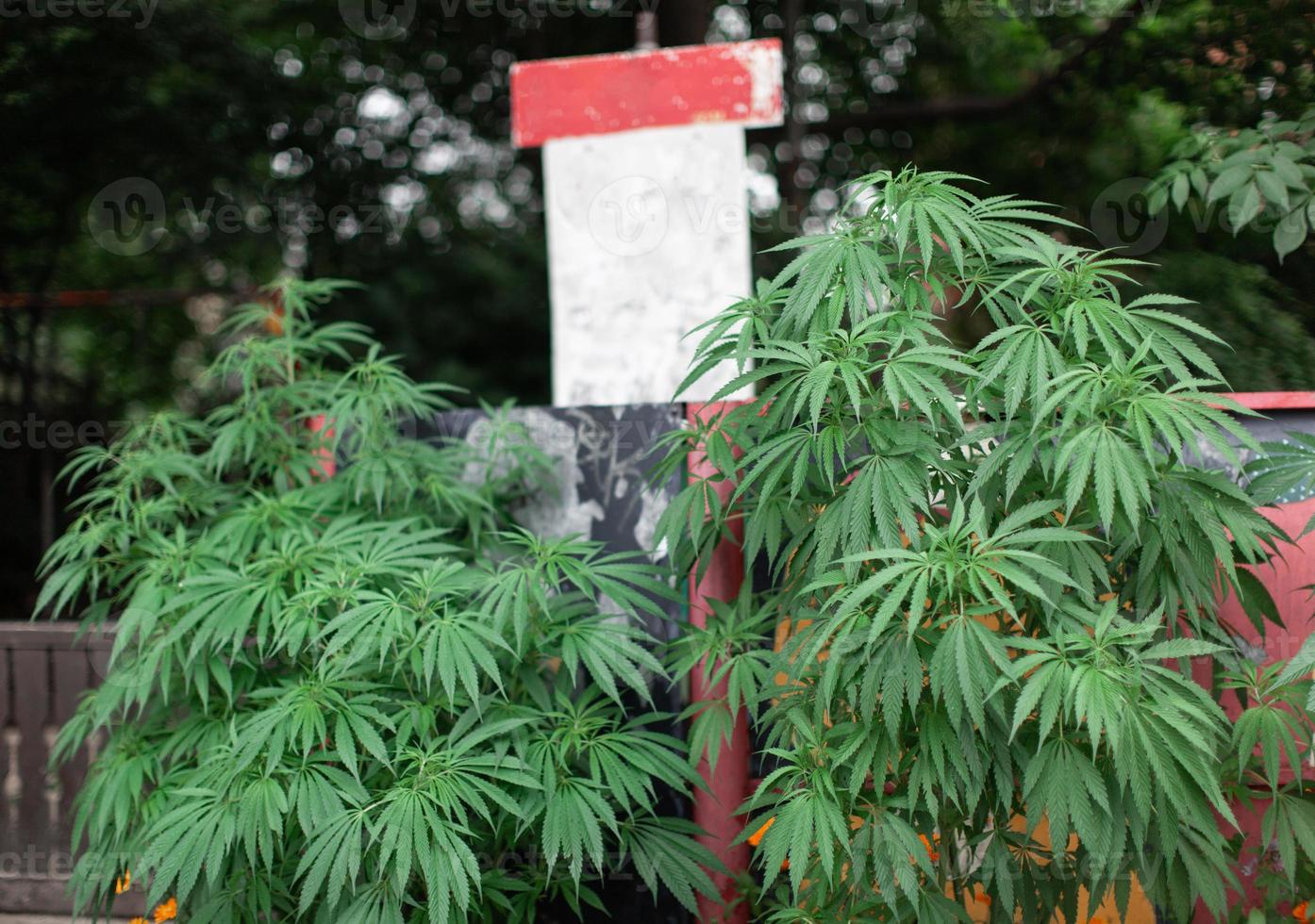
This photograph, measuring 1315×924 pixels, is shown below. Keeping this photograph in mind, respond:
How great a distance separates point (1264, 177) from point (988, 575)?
1811 mm

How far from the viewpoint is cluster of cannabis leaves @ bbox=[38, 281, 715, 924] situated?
1930 millimetres

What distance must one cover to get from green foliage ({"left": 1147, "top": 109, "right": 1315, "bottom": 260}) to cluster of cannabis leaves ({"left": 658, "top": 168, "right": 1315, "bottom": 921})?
1132 millimetres

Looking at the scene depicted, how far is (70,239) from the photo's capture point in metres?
5.44

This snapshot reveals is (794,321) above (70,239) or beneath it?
beneath

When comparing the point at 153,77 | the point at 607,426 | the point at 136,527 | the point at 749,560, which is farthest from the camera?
the point at 153,77

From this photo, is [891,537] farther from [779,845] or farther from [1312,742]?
[1312,742]

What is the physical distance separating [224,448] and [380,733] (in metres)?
0.90

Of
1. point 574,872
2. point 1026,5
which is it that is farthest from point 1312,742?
point 1026,5

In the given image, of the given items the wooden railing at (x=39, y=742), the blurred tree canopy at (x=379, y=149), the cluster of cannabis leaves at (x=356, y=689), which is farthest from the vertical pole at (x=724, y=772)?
the blurred tree canopy at (x=379, y=149)

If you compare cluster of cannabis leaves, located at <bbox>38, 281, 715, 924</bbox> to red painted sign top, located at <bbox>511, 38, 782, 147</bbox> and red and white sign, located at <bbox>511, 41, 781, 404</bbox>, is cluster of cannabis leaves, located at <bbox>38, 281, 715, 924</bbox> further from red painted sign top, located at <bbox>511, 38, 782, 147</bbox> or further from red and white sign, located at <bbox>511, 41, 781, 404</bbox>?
red painted sign top, located at <bbox>511, 38, 782, 147</bbox>

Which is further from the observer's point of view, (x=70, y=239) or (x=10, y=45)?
(x=70, y=239)

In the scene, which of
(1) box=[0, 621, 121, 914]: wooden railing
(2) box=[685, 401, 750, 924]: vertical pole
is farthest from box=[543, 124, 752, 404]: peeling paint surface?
(1) box=[0, 621, 121, 914]: wooden railing

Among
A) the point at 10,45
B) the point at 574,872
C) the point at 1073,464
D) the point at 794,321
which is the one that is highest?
the point at 10,45

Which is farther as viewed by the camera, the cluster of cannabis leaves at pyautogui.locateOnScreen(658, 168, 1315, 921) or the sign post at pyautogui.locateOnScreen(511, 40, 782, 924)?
the sign post at pyautogui.locateOnScreen(511, 40, 782, 924)
